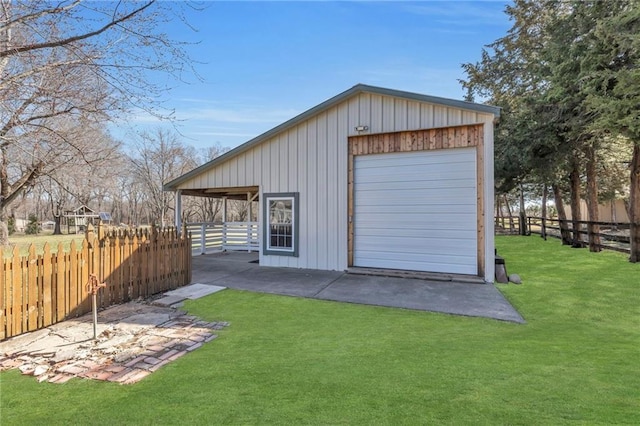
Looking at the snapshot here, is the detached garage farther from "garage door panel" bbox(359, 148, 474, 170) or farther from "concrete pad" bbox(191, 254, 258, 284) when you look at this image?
"concrete pad" bbox(191, 254, 258, 284)

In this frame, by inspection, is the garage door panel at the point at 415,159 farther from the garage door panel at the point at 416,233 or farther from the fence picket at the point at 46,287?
the fence picket at the point at 46,287

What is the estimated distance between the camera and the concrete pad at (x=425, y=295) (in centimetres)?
525

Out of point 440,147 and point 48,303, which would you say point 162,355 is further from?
point 440,147

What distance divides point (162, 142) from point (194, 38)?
29558 millimetres

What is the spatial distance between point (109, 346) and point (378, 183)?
20.9 feet

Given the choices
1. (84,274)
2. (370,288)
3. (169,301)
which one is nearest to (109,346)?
(84,274)

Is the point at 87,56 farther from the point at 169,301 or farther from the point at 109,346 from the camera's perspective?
the point at 169,301

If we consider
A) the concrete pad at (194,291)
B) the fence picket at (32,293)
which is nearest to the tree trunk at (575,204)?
the concrete pad at (194,291)

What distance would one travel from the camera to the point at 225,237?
43.9 ft

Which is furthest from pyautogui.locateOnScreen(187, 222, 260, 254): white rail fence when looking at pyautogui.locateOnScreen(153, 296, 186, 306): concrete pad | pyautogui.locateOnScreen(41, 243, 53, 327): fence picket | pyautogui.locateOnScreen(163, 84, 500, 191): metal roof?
pyautogui.locateOnScreen(41, 243, 53, 327): fence picket

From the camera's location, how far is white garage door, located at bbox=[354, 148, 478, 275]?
295 inches

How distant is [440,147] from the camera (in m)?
7.68

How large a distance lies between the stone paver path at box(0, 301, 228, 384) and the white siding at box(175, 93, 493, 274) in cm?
439

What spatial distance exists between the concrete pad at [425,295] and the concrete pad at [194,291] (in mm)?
2107
